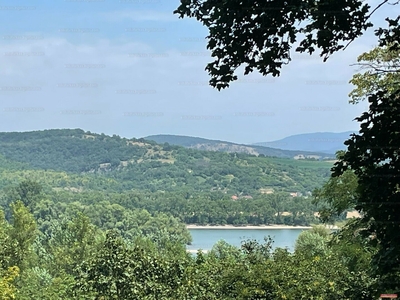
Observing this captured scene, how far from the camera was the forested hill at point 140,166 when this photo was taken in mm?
69312

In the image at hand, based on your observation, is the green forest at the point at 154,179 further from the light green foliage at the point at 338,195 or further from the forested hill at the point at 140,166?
the light green foliage at the point at 338,195

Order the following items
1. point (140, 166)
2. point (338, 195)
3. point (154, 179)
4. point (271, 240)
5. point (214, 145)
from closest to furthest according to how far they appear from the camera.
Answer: point (338, 195), point (271, 240), point (154, 179), point (140, 166), point (214, 145)

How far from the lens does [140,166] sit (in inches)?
3162

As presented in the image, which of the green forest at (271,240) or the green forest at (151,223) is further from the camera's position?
the green forest at (151,223)

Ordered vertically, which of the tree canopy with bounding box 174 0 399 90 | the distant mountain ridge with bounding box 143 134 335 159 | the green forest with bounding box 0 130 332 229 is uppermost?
the distant mountain ridge with bounding box 143 134 335 159

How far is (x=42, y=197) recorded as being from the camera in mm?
48062

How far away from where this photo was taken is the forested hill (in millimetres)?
69312

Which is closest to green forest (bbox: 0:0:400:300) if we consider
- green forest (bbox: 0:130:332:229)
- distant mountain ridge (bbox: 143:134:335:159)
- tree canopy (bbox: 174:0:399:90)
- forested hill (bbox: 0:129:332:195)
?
tree canopy (bbox: 174:0:399:90)

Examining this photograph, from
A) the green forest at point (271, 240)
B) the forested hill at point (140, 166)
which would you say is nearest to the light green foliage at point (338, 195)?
the green forest at point (271, 240)

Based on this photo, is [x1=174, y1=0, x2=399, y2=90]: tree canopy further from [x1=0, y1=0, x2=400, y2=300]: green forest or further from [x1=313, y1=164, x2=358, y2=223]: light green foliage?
[x1=313, y1=164, x2=358, y2=223]: light green foliage

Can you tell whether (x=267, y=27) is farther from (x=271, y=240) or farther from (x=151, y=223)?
(x=151, y=223)

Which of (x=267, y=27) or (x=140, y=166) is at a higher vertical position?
(x=267, y=27)

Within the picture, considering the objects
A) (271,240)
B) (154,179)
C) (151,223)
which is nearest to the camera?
(271,240)

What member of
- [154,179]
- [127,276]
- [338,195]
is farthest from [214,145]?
[338,195]
